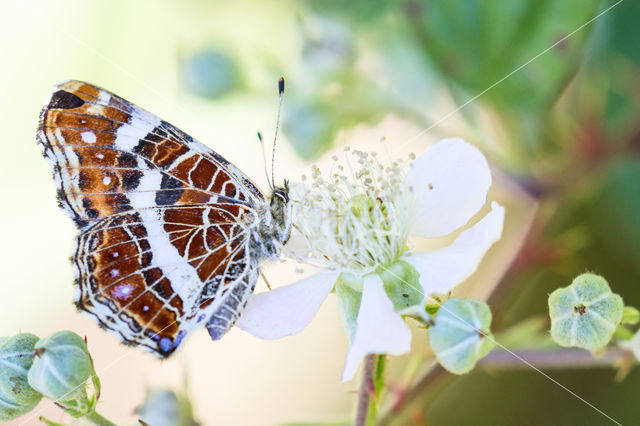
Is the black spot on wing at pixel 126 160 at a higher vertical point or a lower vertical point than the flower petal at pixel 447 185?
higher

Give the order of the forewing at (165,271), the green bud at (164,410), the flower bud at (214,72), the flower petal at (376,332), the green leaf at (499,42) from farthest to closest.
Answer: the flower bud at (214,72) → the green leaf at (499,42) → the green bud at (164,410) → the forewing at (165,271) → the flower petal at (376,332)

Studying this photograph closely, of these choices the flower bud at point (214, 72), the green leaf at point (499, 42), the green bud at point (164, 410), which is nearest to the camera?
the green bud at point (164, 410)

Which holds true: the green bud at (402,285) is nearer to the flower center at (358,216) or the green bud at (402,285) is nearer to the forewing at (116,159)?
the flower center at (358,216)

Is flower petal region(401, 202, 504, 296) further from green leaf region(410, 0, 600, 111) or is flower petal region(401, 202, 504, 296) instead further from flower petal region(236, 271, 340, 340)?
green leaf region(410, 0, 600, 111)

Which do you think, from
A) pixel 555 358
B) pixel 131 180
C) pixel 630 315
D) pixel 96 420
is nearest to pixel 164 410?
pixel 96 420

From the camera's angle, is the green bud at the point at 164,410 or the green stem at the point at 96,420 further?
the green bud at the point at 164,410

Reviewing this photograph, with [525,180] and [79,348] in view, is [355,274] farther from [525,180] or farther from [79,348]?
[525,180]

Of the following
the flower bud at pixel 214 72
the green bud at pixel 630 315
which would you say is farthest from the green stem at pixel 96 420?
the flower bud at pixel 214 72


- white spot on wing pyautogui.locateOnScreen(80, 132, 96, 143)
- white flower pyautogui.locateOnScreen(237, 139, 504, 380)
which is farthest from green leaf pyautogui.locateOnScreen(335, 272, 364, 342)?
white spot on wing pyautogui.locateOnScreen(80, 132, 96, 143)

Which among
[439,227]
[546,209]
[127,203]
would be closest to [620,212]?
[546,209]
